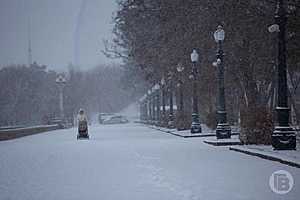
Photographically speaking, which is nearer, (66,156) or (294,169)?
(294,169)

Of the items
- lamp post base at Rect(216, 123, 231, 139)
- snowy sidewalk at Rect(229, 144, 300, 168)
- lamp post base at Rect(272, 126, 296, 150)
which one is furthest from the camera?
lamp post base at Rect(216, 123, 231, 139)

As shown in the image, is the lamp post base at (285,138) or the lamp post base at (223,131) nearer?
the lamp post base at (285,138)

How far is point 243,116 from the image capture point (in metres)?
20.9

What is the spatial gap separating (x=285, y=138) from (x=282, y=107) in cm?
101

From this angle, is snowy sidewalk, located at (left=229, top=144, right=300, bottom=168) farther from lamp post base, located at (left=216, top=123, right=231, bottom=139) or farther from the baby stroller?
the baby stroller

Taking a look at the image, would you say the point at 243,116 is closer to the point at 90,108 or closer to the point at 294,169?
the point at 294,169

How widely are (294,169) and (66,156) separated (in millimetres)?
8809

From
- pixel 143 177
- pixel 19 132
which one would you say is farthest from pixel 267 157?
pixel 19 132

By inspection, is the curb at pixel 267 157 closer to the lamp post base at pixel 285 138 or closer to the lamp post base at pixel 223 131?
the lamp post base at pixel 285 138

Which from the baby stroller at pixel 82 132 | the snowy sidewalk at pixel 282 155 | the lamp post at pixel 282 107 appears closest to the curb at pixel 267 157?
the snowy sidewalk at pixel 282 155

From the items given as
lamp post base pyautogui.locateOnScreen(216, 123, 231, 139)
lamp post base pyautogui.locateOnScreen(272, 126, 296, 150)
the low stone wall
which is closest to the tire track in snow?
lamp post base pyautogui.locateOnScreen(272, 126, 296, 150)

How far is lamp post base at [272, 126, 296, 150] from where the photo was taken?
16984 mm

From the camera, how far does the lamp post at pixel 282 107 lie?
55.8 ft

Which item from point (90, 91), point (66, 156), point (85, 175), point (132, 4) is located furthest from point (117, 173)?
point (90, 91)
